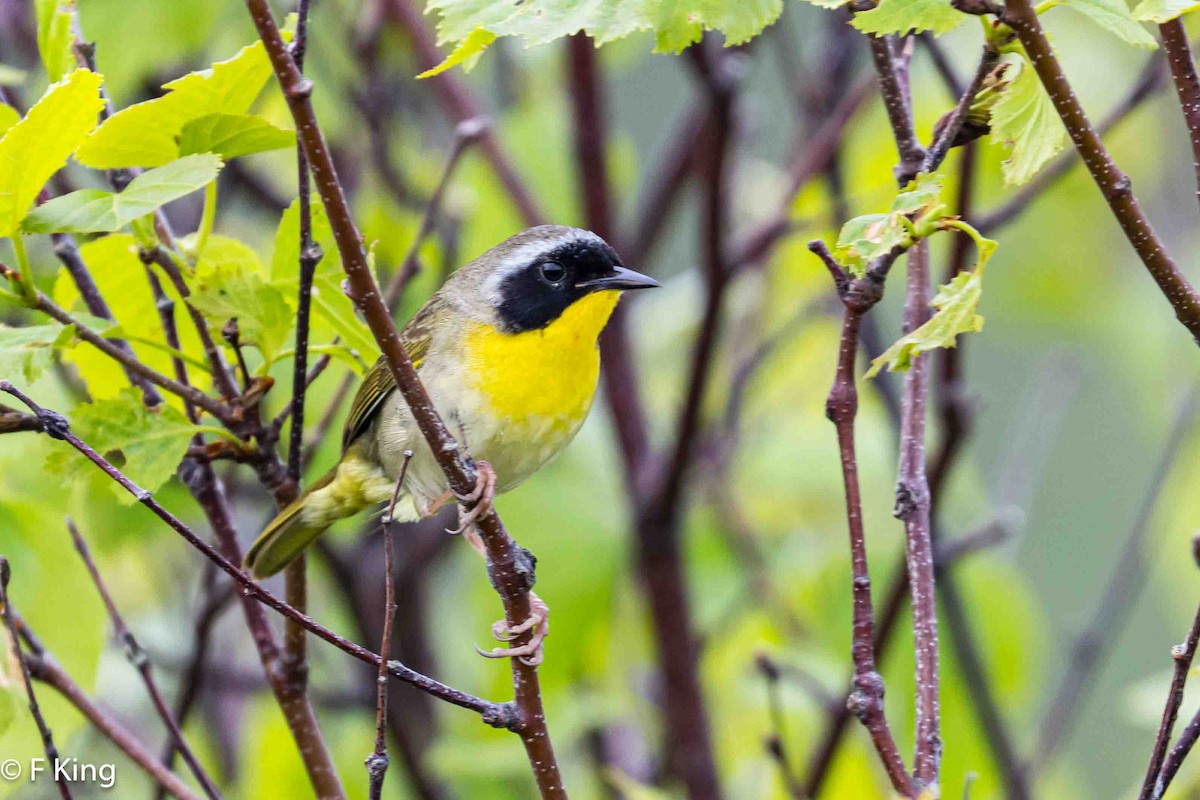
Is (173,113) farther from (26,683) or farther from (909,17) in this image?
(909,17)

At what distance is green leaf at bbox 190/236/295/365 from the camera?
2.00m

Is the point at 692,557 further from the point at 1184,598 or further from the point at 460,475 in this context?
the point at 460,475

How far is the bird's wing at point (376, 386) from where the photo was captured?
2918 mm

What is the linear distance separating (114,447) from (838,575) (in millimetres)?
1973

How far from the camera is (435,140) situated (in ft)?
17.4

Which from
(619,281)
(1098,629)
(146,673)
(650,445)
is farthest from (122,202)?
(1098,629)

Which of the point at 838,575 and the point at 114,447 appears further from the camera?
the point at 838,575

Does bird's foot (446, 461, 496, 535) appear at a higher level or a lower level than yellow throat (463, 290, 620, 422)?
lower

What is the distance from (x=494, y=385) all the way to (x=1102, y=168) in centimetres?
148

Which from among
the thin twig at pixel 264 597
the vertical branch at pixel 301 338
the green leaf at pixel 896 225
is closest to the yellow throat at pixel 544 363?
the vertical branch at pixel 301 338

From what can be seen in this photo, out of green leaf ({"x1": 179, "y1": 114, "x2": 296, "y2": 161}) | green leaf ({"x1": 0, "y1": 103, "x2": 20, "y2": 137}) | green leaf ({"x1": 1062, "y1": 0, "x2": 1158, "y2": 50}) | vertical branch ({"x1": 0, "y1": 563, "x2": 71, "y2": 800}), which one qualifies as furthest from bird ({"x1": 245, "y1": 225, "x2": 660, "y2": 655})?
green leaf ({"x1": 1062, "y1": 0, "x2": 1158, "y2": 50})

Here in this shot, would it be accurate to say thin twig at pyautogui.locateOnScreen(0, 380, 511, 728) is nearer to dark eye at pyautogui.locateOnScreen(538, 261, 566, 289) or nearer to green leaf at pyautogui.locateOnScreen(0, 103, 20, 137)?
green leaf at pyautogui.locateOnScreen(0, 103, 20, 137)

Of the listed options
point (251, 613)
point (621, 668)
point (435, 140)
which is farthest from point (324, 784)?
point (435, 140)

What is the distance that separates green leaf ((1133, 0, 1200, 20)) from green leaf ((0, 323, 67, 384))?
1.36 m
